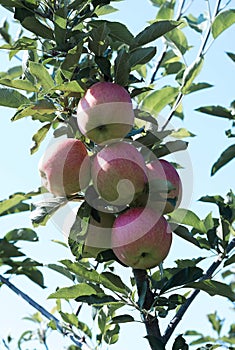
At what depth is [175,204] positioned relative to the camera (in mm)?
1443

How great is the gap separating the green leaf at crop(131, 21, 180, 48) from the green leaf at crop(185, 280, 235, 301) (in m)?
0.73

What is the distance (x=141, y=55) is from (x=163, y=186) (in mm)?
426

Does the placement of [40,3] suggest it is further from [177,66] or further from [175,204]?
[177,66]

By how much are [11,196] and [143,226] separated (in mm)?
1189

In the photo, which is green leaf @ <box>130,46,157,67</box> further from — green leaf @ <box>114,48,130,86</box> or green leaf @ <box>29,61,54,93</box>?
green leaf @ <box>29,61,54,93</box>

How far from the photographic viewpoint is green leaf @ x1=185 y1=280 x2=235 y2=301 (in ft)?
4.96

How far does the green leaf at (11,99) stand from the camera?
162 cm

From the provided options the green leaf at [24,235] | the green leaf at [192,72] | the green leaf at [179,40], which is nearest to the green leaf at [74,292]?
the green leaf at [192,72]

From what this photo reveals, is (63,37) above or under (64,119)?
above

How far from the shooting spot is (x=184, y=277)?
150cm

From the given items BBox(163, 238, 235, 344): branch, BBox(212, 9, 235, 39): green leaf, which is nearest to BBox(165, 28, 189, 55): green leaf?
BBox(212, 9, 235, 39): green leaf

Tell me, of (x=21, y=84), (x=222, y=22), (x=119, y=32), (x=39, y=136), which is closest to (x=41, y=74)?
(x=21, y=84)

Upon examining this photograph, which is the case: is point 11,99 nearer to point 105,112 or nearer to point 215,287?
point 105,112

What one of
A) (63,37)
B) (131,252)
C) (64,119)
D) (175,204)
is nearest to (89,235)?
(131,252)
